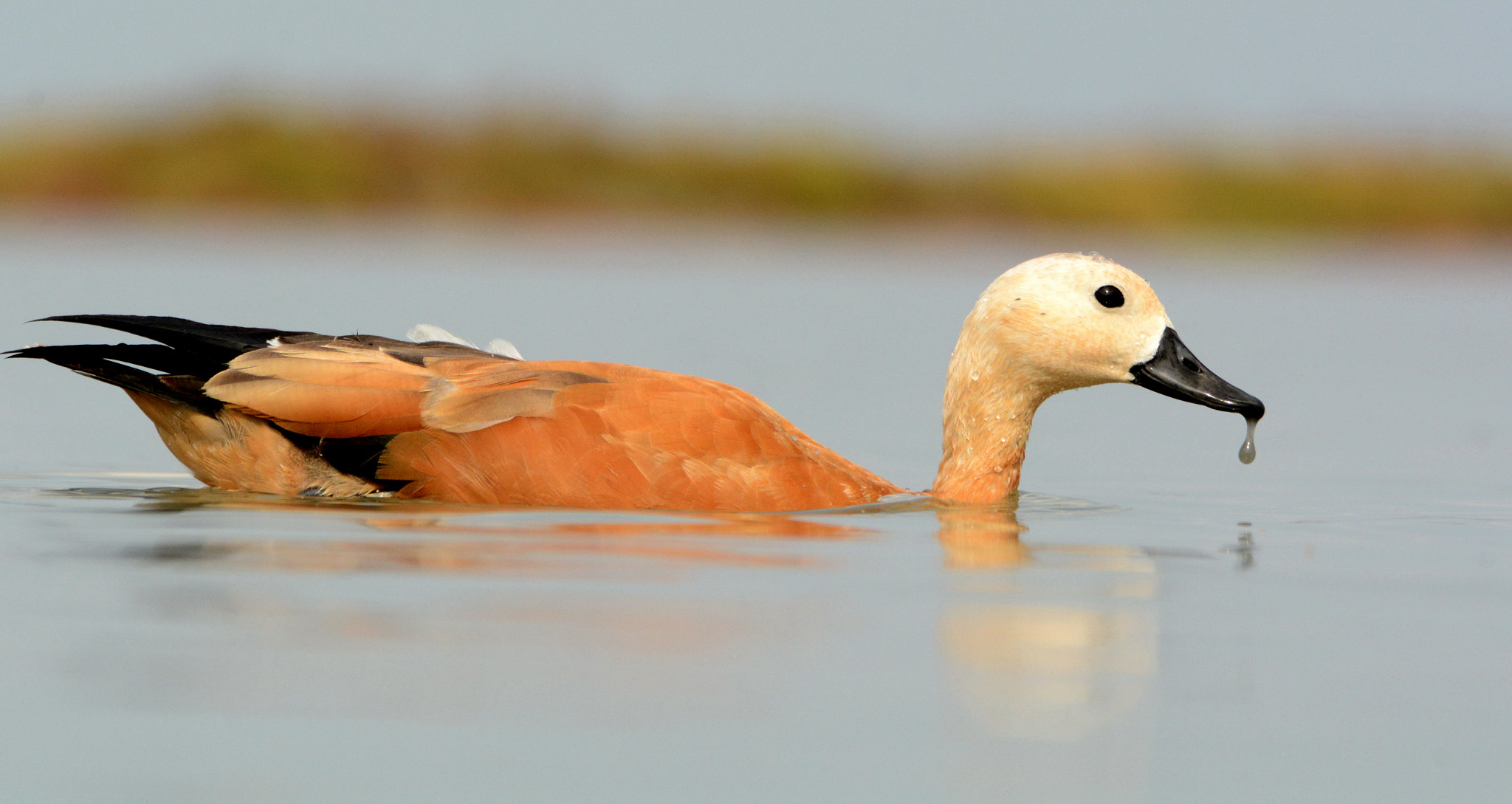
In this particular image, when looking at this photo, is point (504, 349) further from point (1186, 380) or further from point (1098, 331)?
point (1186, 380)

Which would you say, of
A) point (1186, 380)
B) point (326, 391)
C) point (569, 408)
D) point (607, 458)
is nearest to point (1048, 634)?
point (607, 458)

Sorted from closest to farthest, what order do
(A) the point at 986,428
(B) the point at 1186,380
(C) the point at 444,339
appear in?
(B) the point at 1186,380 < (A) the point at 986,428 < (C) the point at 444,339

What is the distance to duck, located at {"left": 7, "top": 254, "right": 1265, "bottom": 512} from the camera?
6555 mm

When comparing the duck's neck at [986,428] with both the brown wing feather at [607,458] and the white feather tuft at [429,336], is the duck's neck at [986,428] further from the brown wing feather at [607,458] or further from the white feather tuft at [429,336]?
the white feather tuft at [429,336]

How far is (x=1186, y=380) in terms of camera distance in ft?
23.5

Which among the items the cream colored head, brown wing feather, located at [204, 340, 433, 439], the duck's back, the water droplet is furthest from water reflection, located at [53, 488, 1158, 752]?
the water droplet

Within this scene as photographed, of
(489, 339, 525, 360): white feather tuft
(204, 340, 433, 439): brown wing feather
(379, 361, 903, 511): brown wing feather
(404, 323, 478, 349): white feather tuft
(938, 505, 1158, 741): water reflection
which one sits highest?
(404, 323, 478, 349): white feather tuft

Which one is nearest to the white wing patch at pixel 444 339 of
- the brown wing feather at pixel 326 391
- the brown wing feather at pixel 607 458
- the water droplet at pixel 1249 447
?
the brown wing feather at pixel 326 391

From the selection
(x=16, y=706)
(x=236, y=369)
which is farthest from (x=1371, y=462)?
(x=16, y=706)

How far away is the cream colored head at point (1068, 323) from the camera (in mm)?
7172

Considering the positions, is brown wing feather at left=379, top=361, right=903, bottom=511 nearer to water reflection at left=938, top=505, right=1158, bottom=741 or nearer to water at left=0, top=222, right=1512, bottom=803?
water at left=0, top=222, right=1512, bottom=803

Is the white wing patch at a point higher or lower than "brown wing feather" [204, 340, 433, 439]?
higher

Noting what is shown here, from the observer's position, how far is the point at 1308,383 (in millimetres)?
12484

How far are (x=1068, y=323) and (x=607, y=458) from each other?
1.95 m
